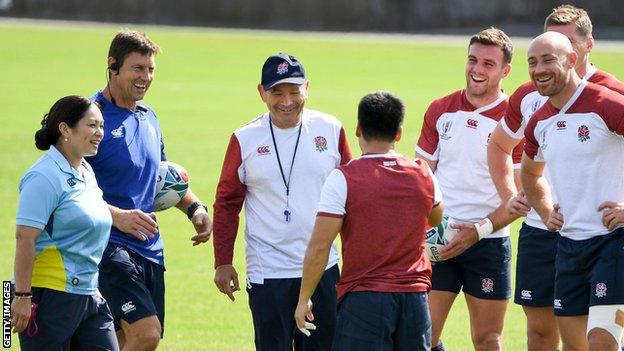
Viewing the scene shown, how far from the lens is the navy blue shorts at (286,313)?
8.00 m

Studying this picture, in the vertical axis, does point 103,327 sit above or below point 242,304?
above

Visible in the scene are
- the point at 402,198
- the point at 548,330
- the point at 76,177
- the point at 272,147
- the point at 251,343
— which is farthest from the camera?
the point at 251,343

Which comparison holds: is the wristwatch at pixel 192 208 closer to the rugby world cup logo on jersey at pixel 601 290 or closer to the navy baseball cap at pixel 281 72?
the navy baseball cap at pixel 281 72

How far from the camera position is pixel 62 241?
23.7 ft

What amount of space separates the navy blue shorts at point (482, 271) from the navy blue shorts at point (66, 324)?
281 centimetres

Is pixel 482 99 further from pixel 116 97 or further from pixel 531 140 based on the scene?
pixel 116 97

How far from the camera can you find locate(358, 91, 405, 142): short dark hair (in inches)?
269

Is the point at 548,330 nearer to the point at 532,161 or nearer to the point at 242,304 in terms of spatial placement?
the point at 532,161

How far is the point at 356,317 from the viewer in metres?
6.84

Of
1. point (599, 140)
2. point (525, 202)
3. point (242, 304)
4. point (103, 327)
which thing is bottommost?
point (242, 304)

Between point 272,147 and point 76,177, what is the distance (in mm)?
1430

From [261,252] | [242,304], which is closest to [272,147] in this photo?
[261,252]

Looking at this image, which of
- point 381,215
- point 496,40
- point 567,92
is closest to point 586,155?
point 567,92

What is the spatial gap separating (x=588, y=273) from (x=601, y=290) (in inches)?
7.5
